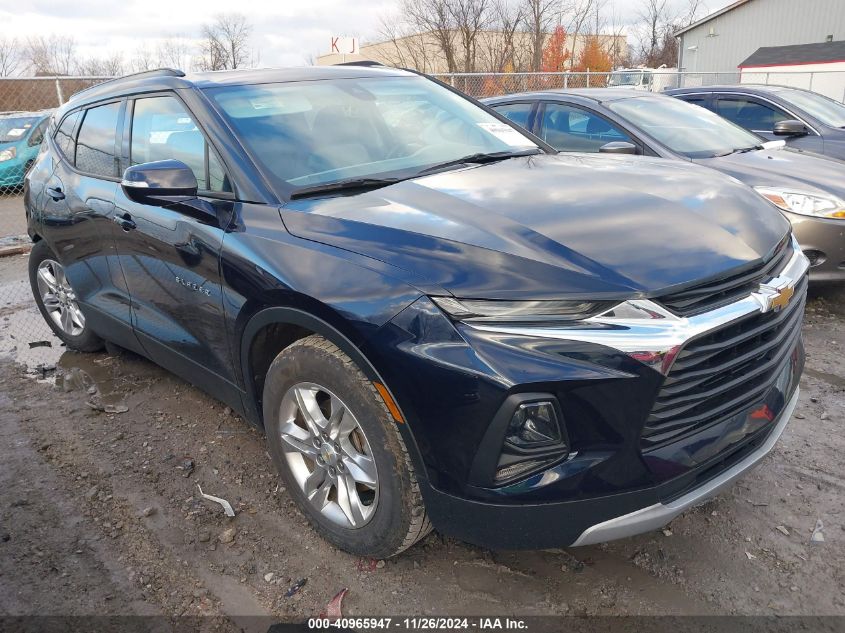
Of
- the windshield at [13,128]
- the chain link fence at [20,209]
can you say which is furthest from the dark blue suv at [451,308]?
the windshield at [13,128]

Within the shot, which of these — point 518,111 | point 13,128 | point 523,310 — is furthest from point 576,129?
point 13,128

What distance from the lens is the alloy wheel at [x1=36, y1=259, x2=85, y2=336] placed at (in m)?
4.82

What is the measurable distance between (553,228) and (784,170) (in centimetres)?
388

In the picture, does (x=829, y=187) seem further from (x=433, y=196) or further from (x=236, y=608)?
(x=236, y=608)

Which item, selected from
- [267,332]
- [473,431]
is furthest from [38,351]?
[473,431]

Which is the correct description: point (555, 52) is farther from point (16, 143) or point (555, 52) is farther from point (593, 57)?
point (16, 143)

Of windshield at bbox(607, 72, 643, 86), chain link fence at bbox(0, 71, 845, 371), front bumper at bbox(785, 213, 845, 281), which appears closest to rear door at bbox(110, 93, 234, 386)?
chain link fence at bbox(0, 71, 845, 371)

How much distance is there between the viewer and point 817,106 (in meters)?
8.32

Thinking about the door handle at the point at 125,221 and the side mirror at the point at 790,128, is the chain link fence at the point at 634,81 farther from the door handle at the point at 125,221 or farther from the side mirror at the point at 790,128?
the door handle at the point at 125,221

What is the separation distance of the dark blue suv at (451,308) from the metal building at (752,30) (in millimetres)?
37501

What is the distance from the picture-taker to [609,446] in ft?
6.61

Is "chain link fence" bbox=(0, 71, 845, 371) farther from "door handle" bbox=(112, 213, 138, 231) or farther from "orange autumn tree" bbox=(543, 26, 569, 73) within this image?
"orange autumn tree" bbox=(543, 26, 569, 73)

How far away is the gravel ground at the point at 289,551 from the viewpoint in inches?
96.5

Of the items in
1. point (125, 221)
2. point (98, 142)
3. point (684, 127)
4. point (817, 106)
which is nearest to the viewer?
point (125, 221)
